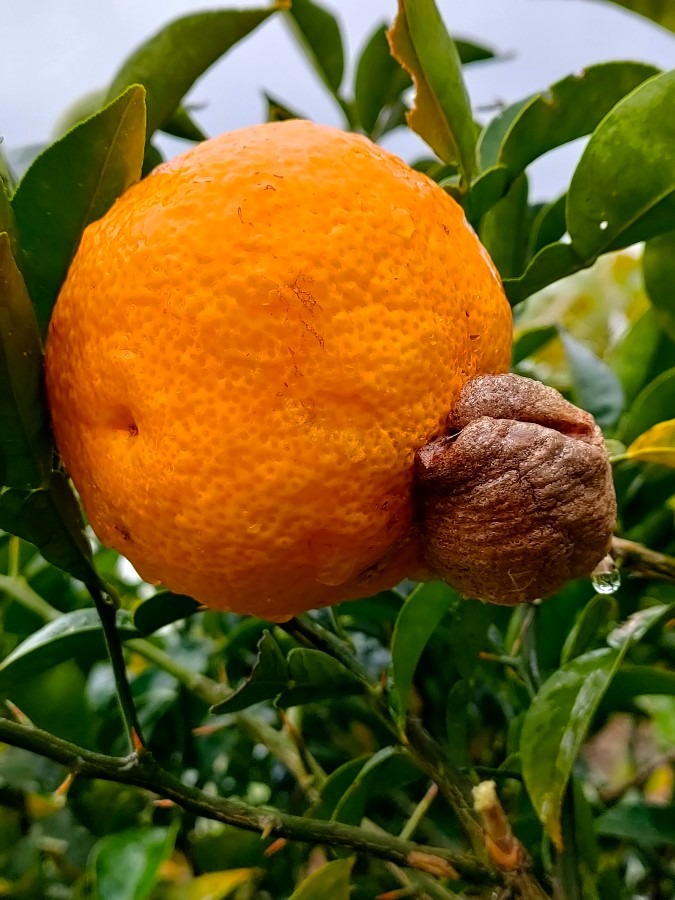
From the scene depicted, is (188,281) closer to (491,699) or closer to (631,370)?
(631,370)

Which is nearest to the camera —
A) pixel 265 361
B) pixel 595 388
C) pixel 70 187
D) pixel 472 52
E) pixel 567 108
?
pixel 265 361

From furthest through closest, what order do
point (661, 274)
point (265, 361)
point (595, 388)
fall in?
→ point (595, 388)
point (661, 274)
point (265, 361)

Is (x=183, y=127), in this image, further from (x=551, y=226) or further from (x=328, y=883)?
(x=328, y=883)

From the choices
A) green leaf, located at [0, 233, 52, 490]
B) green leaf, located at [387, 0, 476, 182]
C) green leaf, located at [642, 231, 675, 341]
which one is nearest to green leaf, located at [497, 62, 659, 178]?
green leaf, located at [387, 0, 476, 182]

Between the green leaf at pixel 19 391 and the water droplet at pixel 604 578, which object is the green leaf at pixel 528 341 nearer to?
the water droplet at pixel 604 578

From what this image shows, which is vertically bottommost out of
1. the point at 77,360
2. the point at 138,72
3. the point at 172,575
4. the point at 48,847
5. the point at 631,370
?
the point at 48,847

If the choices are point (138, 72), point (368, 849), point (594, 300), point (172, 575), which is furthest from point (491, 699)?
point (594, 300)

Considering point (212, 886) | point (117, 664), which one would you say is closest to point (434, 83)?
point (117, 664)

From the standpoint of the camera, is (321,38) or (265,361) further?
(321,38)
